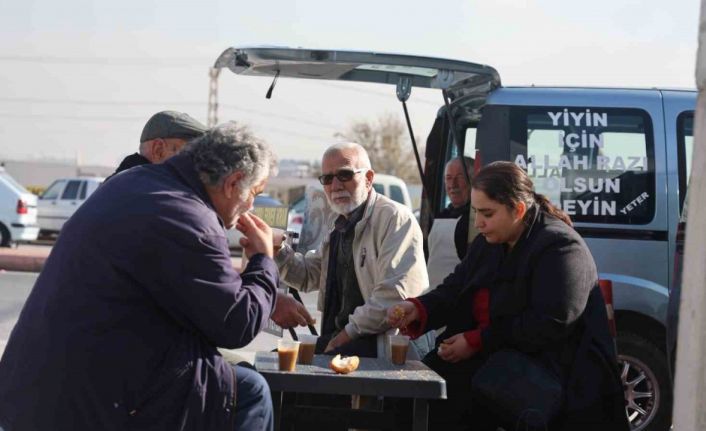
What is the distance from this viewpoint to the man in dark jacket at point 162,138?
15.0 feet

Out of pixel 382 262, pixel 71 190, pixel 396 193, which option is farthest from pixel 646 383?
pixel 71 190

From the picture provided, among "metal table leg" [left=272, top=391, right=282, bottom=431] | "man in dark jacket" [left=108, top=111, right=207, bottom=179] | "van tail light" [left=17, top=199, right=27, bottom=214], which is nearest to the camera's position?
"metal table leg" [left=272, top=391, right=282, bottom=431]

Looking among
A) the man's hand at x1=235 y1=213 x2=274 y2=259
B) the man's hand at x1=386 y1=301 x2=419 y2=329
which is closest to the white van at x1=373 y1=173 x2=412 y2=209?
the man's hand at x1=386 y1=301 x2=419 y2=329

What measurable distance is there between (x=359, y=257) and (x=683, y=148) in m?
2.48

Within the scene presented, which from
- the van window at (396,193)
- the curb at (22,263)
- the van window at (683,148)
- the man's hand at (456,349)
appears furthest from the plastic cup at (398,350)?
the van window at (396,193)

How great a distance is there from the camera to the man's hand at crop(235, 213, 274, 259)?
3359mm

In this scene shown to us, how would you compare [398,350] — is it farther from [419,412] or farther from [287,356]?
[287,356]

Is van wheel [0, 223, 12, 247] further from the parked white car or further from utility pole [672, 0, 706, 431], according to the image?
utility pole [672, 0, 706, 431]

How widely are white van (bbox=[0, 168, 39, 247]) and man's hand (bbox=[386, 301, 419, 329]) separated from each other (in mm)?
15616

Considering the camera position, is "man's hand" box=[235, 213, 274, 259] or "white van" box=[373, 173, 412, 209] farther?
"white van" box=[373, 173, 412, 209]

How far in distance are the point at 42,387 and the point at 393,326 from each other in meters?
1.79

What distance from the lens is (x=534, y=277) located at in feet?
12.8

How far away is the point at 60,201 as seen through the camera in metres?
23.3

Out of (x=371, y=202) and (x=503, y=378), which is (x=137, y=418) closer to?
(x=503, y=378)
